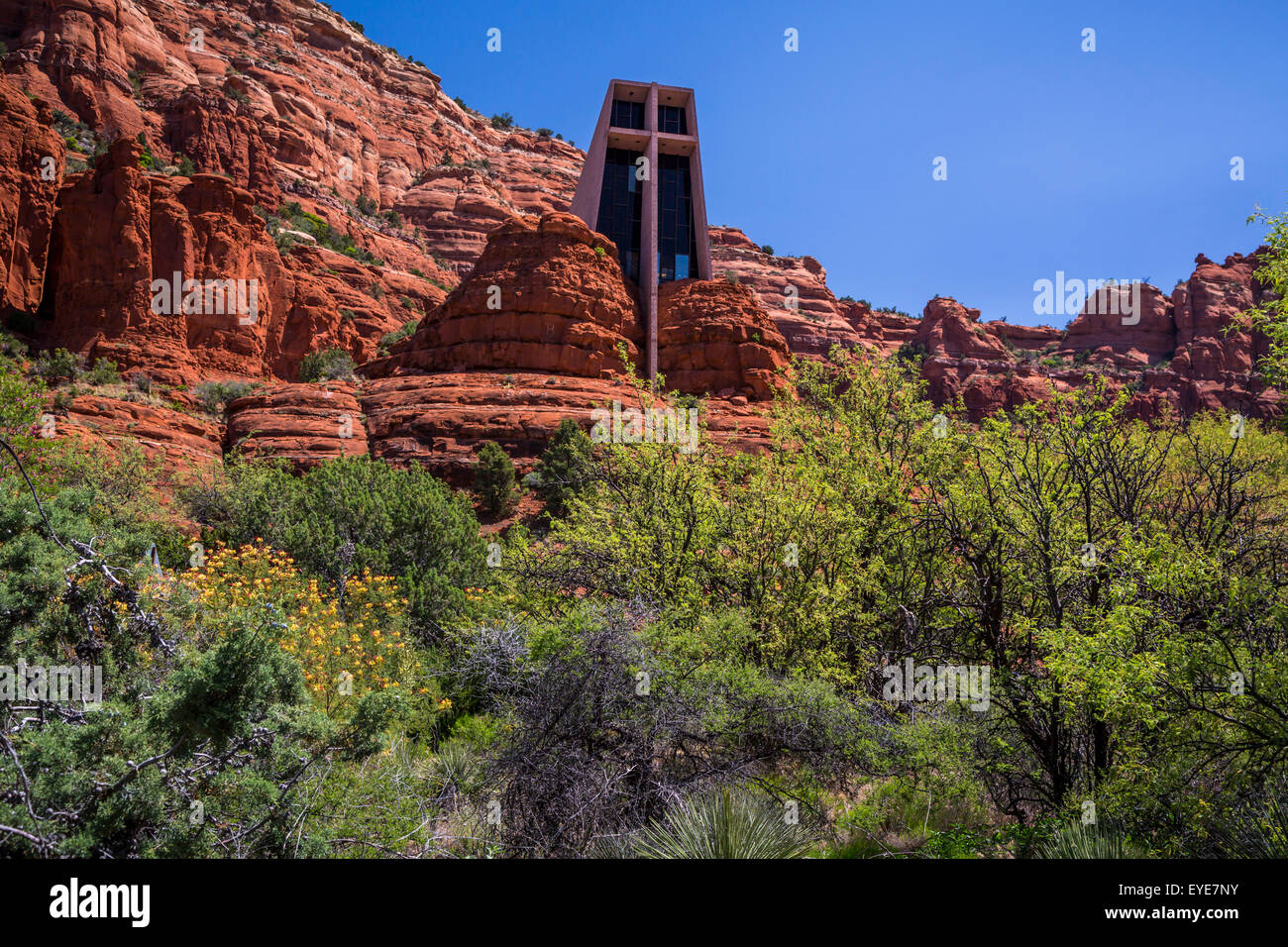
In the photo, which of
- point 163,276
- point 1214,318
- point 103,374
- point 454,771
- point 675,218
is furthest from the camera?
point 1214,318

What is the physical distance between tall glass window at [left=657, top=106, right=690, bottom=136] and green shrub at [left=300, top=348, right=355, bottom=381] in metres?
23.4

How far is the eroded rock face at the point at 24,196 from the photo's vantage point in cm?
3456

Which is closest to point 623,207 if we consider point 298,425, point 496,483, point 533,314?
point 533,314

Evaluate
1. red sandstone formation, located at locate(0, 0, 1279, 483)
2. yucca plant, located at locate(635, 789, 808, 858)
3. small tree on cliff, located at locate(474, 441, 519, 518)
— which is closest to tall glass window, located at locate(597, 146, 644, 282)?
red sandstone formation, located at locate(0, 0, 1279, 483)

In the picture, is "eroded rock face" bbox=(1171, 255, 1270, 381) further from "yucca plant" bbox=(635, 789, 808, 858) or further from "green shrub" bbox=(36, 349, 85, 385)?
"green shrub" bbox=(36, 349, 85, 385)

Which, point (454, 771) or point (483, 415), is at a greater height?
point (483, 415)

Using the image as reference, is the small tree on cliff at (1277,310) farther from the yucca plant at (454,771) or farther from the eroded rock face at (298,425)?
the eroded rock face at (298,425)

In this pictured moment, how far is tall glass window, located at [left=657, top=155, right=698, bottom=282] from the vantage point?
43312 millimetres

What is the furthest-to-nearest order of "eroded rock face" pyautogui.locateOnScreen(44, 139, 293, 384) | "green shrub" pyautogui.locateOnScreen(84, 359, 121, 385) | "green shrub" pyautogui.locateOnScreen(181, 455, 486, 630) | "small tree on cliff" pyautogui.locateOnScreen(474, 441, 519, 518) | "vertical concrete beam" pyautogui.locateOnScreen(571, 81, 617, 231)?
1. "vertical concrete beam" pyautogui.locateOnScreen(571, 81, 617, 231)
2. "eroded rock face" pyautogui.locateOnScreen(44, 139, 293, 384)
3. "green shrub" pyautogui.locateOnScreen(84, 359, 121, 385)
4. "small tree on cliff" pyautogui.locateOnScreen(474, 441, 519, 518)
5. "green shrub" pyautogui.locateOnScreen(181, 455, 486, 630)

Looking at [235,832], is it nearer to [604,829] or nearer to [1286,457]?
[604,829]

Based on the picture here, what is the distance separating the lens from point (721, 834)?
6.38m

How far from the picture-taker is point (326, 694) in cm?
1058

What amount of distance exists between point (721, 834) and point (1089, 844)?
10.0 feet

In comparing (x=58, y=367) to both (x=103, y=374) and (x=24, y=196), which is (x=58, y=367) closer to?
(x=103, y=374)
